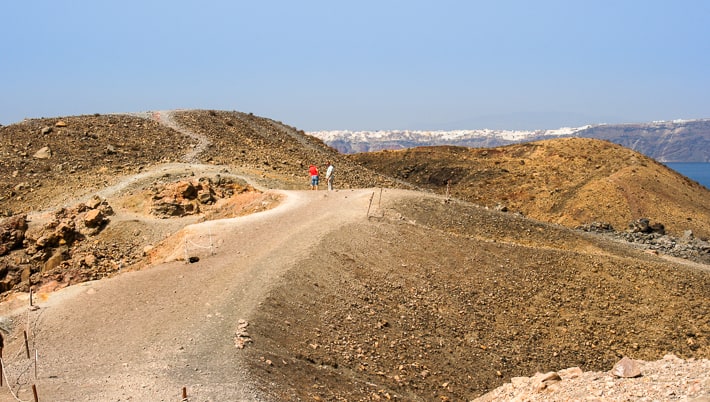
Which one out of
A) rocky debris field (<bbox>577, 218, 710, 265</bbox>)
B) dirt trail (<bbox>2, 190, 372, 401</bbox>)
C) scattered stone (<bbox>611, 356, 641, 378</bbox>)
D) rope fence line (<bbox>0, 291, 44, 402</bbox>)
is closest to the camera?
scattered stone (<bbox>611, 356, 641, 378</bbox>)

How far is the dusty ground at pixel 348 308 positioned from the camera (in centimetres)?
1163

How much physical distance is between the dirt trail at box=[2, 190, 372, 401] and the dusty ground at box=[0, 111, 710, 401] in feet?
0.16

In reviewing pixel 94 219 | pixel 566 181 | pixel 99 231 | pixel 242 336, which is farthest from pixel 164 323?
pixel 566 181

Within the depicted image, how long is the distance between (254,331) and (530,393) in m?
5.66

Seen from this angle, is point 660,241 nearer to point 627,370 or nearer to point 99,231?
point 627,370

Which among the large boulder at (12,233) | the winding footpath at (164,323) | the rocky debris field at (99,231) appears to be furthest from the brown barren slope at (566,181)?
the large boulder at (12,233)

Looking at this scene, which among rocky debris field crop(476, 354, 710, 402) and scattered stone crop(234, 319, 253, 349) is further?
scattered stone crop(234, 319, 253, 349)

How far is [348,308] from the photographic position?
15.2 meters

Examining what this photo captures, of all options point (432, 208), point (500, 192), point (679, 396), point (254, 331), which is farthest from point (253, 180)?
point (500, 192)

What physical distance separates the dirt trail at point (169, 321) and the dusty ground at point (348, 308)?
5 cm

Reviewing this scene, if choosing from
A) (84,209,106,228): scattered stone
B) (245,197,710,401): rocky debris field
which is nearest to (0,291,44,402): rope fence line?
(245,197,710,401): rocky debris field

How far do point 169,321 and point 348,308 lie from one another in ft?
14.3

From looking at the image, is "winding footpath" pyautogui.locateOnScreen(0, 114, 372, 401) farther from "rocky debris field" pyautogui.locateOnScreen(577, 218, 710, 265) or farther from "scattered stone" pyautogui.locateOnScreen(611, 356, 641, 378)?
"rocky debris field" pyautogui.locateOnScreen(577, 218, 710, 265)

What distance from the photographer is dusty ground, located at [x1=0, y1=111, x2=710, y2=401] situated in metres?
11.6
